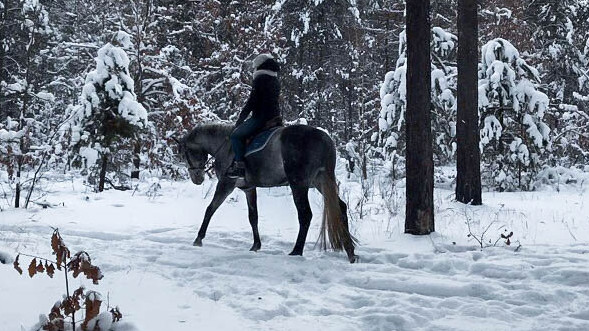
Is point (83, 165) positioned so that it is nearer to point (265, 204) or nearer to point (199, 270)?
point (265, 204)

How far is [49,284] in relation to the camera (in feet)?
16.0

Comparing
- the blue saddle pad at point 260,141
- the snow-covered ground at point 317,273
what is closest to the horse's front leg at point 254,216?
the snow-covered ground at point 317,273

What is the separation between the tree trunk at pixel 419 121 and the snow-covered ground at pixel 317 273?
0.42m

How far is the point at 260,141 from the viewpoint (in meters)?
7.26

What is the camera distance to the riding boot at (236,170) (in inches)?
292

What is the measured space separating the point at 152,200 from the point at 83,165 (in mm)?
2665

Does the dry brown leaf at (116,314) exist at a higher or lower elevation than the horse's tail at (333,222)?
lower

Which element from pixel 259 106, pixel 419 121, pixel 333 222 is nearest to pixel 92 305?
pixel 333 222

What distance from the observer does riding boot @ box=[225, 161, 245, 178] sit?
742 centimetres

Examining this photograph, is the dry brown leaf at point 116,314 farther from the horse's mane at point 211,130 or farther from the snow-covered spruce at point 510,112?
the snow-covered spruce at point 510,112

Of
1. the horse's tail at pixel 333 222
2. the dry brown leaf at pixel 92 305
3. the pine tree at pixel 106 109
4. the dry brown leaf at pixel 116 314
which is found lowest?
the dry brown leaf at pixel 116 314

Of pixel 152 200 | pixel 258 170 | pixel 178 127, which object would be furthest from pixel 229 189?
pixel 178 127

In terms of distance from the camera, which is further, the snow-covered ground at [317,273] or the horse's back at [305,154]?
the horse's back at [305,154]

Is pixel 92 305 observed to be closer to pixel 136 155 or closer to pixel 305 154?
pixel 305 154
